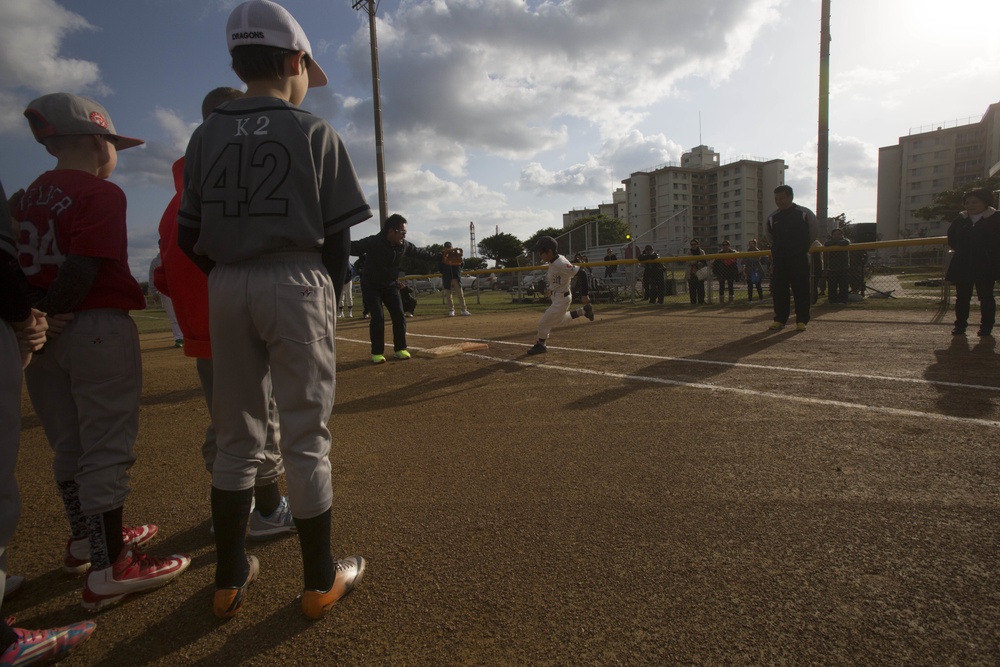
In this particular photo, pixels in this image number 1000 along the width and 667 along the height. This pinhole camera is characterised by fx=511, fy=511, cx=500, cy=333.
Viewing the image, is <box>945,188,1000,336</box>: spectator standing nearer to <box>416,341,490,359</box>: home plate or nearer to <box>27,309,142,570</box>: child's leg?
<box>416,341,490,359</box>: home plate

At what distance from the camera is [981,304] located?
271 inches

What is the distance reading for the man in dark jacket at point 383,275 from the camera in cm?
708

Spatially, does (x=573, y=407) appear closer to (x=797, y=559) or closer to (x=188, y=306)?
(x=797, y=559)

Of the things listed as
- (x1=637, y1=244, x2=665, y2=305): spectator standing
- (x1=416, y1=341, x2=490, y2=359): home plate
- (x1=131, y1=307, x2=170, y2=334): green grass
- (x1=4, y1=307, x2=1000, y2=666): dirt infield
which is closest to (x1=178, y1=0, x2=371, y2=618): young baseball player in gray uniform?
(x1=4, y1=307, x2=1000, y2=666): dirt infield

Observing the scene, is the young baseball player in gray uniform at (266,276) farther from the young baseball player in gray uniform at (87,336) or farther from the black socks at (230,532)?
the young baseball player in gray uniform at (87,336)

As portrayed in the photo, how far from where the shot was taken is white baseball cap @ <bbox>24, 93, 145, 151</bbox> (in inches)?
80.4

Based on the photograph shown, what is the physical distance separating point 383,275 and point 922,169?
117m

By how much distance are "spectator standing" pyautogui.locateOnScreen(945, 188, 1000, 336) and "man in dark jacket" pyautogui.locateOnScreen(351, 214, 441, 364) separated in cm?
745

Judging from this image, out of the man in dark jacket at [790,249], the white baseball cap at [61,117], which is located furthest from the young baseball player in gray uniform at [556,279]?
the white baseball cap at [61,117]

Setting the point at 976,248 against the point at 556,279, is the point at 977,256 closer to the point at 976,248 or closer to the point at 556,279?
the point at 976,248

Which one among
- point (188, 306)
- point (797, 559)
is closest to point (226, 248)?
point (188, 306)

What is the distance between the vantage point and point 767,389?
4441 millimetres

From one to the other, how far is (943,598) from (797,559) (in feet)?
1.37

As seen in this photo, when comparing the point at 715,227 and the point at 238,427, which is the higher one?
the point at 715,227
